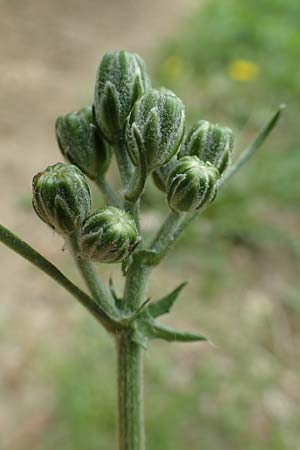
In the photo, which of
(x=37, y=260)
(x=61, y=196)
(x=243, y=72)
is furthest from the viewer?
(x=243, y=72)

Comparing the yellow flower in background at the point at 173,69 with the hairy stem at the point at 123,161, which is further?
the yellow flower in background at the point at 173,69

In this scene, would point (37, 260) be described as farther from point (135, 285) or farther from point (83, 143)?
point (83, 143)

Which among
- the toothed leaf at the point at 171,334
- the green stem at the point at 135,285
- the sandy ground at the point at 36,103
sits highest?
the green stem at the point at 135,285

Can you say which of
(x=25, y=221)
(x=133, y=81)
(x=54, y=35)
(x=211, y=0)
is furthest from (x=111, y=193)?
(x=211, y=0)

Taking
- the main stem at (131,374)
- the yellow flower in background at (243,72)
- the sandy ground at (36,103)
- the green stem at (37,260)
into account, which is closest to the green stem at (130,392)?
the main stem at (131,374)

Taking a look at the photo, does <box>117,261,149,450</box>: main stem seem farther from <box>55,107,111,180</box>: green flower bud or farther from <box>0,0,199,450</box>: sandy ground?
<box>0,0,199,450</box>: sandy ground

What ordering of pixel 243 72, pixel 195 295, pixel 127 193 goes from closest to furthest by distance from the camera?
pixel 127 193 < pixel 195 295 < pixel 243 72

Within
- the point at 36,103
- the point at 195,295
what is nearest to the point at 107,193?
the point at 195,295

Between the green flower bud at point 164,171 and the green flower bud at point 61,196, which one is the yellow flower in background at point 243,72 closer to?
the green flower bud at point 164,171

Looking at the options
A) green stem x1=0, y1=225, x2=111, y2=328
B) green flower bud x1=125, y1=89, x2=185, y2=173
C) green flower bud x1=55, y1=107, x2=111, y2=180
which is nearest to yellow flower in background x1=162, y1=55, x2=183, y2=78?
green flower bud x1=55, y1=107, x2=111, y2=180
